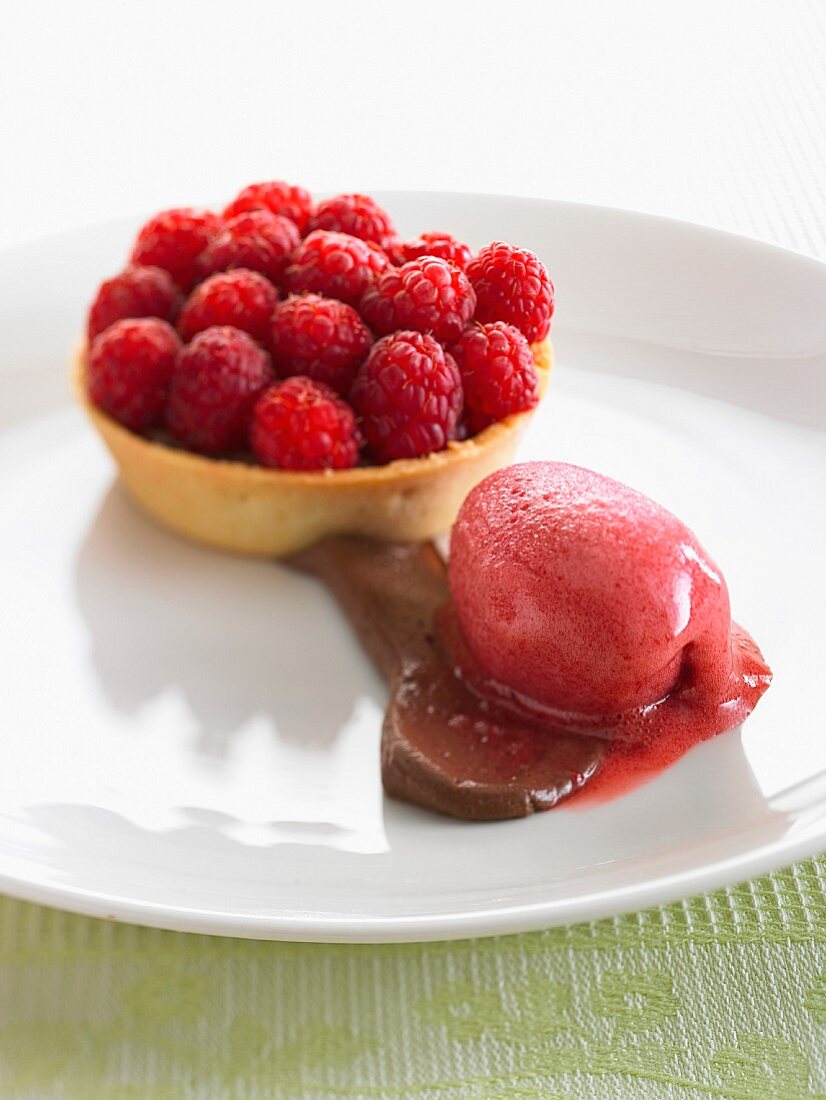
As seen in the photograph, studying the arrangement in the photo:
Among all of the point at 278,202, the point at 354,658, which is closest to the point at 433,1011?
the point at 354,658

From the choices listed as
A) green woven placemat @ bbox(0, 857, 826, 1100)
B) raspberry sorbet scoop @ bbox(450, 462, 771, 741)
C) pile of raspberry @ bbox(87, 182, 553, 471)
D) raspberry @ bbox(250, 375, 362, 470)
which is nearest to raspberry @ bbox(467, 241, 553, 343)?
pile of raspberry @ bbox(87, 182, 553, 471)

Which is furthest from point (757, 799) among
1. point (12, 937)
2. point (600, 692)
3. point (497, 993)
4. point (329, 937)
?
point (12, 937)

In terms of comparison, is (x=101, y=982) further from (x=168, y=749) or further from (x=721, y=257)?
(x=721, y=257)

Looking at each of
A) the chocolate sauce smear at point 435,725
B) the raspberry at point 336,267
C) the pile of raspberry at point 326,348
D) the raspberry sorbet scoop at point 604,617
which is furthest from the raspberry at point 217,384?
the raspberry sorbet scoop at point 604,617

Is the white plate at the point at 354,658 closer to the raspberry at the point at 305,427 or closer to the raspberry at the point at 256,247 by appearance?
the raspberry at the point at 305,427

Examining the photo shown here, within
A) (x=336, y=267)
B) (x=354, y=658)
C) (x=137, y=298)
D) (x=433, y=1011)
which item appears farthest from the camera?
(x=137, y=298)

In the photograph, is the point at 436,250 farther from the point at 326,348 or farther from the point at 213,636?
the point at 213,636
